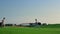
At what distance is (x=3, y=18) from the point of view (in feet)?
60.2

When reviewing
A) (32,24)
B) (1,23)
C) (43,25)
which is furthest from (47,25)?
(1,23)

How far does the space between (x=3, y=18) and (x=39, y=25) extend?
6566mm

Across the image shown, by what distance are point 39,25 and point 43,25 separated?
71 cm

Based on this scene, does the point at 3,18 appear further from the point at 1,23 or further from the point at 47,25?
the point at 47,25

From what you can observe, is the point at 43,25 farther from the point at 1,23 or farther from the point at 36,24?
the point at 1,23

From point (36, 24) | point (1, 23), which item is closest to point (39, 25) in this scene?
point (36, 24)

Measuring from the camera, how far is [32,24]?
2345cm

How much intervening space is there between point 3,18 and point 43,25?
7.24 m

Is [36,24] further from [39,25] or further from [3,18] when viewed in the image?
[3,18]

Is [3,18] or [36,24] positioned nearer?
[3,18]

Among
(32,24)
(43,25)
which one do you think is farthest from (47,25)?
(32,24)

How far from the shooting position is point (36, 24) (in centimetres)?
2334

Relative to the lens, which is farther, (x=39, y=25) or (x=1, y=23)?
(x=39, y=25)

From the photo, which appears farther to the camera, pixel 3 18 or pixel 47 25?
pixel 47 25
